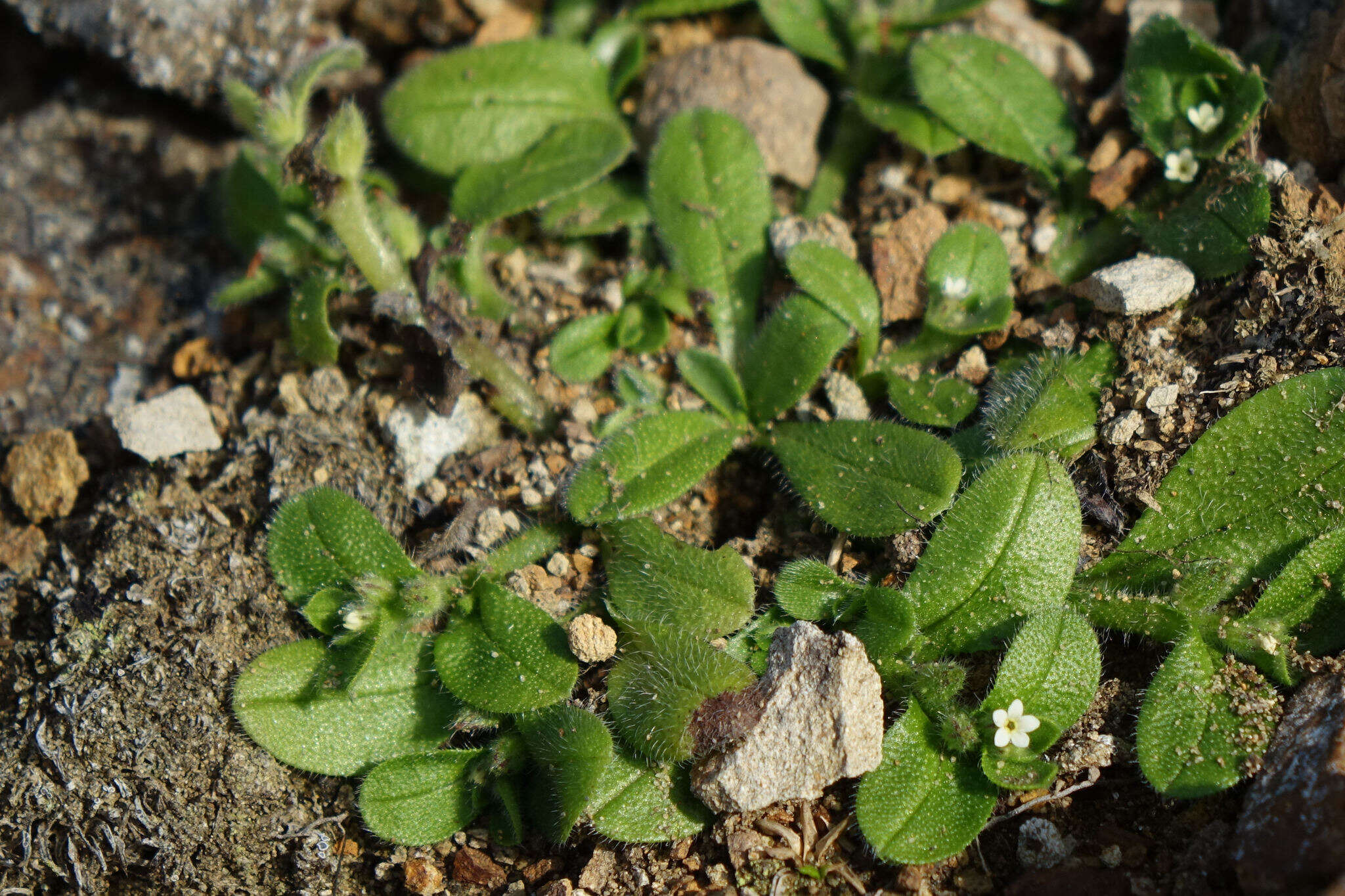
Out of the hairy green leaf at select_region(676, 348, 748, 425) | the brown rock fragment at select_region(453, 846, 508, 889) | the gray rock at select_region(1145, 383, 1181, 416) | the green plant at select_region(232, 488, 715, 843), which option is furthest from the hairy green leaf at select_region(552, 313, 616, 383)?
the gray rock at select_region(1145, 383, 1181, 416)

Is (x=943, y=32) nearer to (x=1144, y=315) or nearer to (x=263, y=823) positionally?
(x=1144, y=315)

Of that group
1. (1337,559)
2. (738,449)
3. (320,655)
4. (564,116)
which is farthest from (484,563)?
(1337,559)

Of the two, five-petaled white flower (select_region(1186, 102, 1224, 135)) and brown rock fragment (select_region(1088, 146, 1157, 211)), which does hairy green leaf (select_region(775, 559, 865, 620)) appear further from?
five-petaled white flower (select_region(1186, 102, 1224, 135))

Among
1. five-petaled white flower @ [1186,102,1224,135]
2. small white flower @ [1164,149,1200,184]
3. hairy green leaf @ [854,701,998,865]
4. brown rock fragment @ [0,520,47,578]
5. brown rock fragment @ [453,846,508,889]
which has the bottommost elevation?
brown rock fragment @ [453,846,508,889]

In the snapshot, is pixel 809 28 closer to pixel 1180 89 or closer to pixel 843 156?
pixel 843 156

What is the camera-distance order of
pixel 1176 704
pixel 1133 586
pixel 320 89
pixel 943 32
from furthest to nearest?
pixel 320 89 < pixel 943 32 < pixel 1133 586 < pixel 1176 704

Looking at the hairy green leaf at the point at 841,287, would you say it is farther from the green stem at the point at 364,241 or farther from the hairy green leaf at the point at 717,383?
the green stem at the point at 364,241
